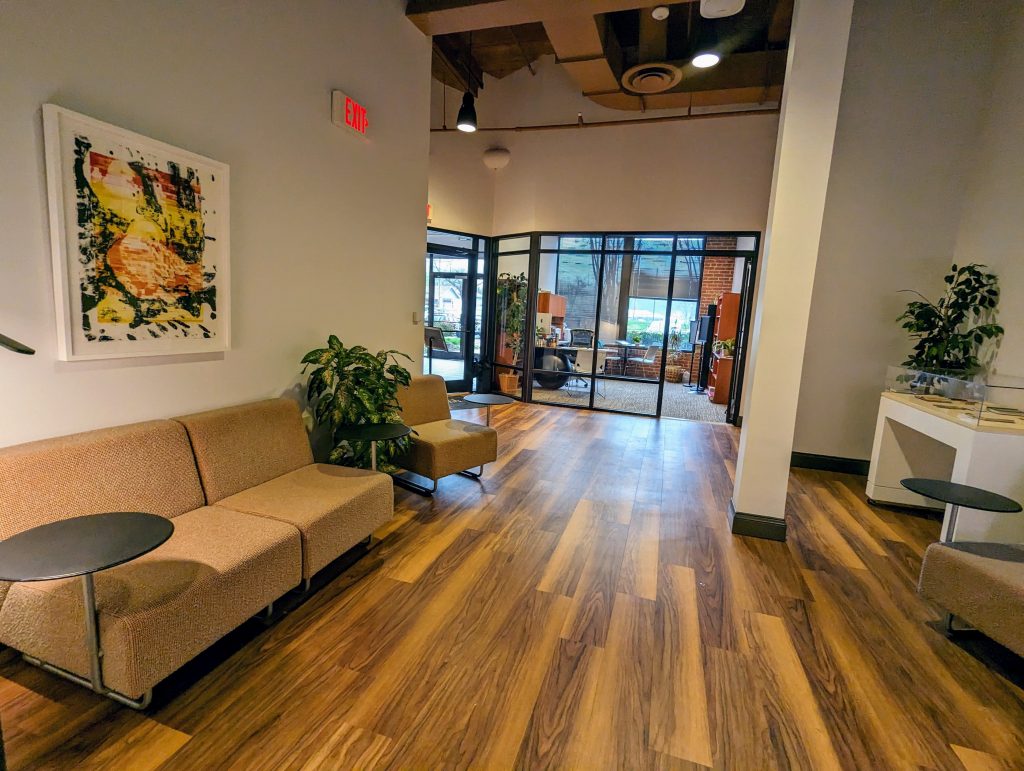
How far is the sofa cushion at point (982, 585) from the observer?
6.18ft

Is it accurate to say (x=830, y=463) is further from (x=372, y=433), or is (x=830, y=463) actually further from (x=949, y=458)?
(x=372, y=433)

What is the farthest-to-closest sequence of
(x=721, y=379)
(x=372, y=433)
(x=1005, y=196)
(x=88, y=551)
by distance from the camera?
1. (x=721, y=379)
2. (x=1005, y=196)
3. (x=372, y=433)
4. (x=88, y=551)

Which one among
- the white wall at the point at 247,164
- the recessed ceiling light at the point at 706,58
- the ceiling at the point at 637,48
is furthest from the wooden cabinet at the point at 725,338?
the white wall at the point at 247,164

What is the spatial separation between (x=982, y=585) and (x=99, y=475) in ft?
11.8

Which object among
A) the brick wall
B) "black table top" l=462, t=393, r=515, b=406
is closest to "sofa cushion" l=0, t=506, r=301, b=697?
"black table top" l=462, t=393, r=515, b=406

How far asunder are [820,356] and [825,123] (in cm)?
233

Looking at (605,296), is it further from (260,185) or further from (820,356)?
(260,185)

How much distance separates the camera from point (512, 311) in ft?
23.6

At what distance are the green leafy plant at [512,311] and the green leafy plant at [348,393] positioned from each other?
4070 millimetres

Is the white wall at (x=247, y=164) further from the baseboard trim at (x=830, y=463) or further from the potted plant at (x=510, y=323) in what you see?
the baseboard trim at (x=830, y=463)

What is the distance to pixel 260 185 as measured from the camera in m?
2.65

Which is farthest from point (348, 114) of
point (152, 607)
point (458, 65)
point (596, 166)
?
point (596, 166)

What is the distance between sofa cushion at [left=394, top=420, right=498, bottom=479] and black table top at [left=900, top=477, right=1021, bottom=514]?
2584mm

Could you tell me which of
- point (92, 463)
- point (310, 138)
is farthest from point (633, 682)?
point (310, 138)
